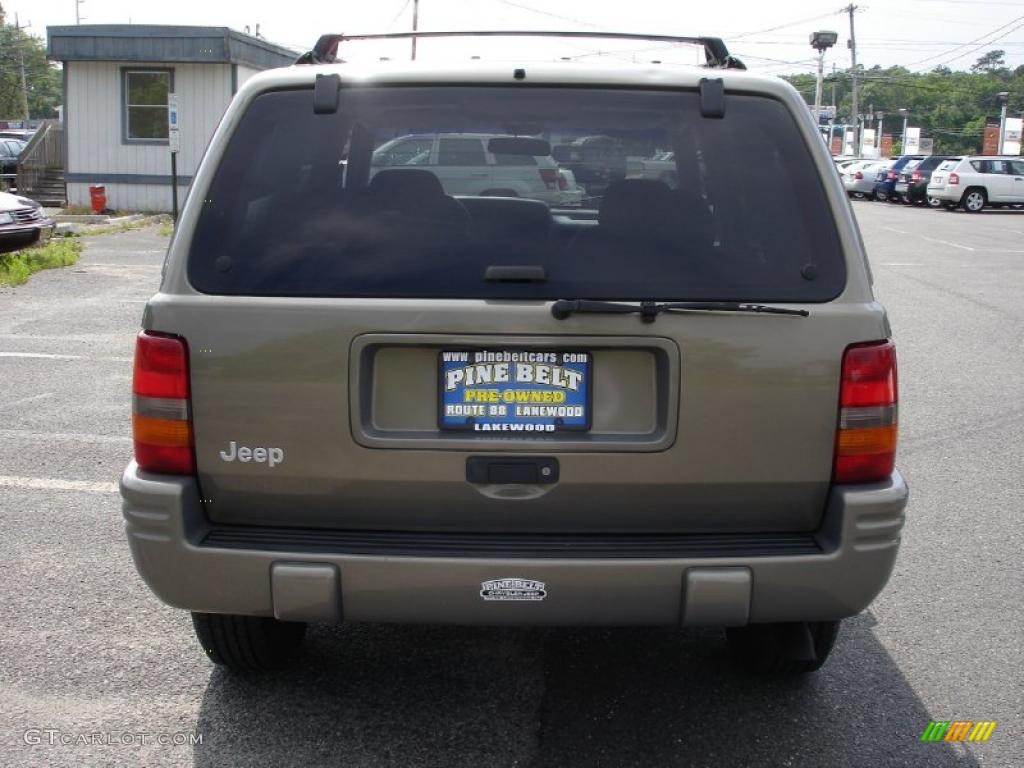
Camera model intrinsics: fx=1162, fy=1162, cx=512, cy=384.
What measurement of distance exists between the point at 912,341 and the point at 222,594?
356 inches

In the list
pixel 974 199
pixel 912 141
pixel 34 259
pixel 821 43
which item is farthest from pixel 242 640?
pixel 912 141

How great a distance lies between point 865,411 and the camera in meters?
3.05

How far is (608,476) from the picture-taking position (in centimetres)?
301

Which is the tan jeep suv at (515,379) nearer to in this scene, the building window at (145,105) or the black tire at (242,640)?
the black tire at (242,640)

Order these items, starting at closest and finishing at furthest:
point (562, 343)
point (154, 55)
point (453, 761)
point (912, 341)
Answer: point (562, 343)
point (453, 761)
point (912, 341)
point (154, 55)

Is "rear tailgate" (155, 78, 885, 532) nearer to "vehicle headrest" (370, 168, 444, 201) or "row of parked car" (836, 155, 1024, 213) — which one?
"vehicle headrest" (370, 168, 444, 201)

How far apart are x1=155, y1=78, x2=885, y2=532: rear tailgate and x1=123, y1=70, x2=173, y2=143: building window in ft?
77.0

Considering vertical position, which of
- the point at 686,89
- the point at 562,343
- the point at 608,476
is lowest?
the point at 608,476

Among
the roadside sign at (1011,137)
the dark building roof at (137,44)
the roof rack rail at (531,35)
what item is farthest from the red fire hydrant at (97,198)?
the roadside sign at (1011,137)

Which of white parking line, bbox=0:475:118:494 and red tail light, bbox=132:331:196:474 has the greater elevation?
red tail light, bbox=132:331:196:474

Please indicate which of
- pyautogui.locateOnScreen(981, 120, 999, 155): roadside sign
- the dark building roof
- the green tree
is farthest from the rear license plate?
the green tree

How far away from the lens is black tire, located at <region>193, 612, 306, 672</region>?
3.53 metres

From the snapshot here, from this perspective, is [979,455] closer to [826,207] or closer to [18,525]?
[826,207]

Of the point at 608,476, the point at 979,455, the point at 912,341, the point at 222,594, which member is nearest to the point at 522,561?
the point at 608,476
